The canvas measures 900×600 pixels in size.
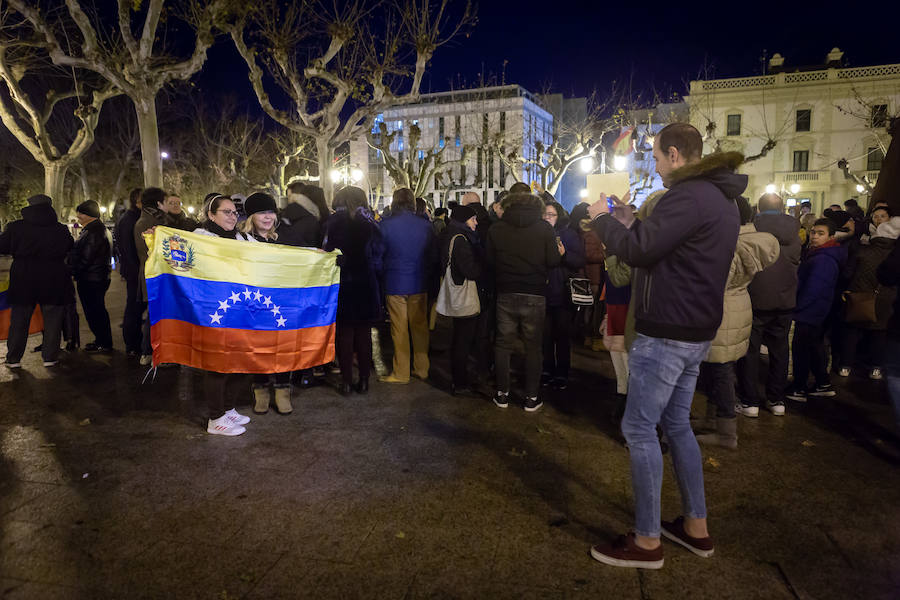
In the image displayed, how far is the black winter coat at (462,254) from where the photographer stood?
601 cm

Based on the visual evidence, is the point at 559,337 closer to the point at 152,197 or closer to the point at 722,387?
the point at 722,387

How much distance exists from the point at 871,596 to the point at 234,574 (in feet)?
10.1

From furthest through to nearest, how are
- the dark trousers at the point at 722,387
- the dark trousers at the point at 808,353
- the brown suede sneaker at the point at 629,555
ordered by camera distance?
the dark trousers at the point at 808,353 < the dark trousers at the point at 722,387 < the brown suede sneaker at the point at 629,555

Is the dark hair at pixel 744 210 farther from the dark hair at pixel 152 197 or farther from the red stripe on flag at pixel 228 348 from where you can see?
the dark hair at pixel 152 197

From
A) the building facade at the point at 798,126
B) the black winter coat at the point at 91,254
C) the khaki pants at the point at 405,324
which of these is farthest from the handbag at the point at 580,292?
the building facade at the point at 798,126

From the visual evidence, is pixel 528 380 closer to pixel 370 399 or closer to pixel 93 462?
pixel 370 399

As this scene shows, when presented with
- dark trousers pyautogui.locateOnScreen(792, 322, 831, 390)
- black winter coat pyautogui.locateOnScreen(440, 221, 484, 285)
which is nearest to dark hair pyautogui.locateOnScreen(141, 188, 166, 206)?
black winter coat pyautogui.locateOnScreen(440, 221, 484, 285)

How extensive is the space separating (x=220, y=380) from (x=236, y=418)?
363 millimetres

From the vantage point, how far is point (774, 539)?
3396mm

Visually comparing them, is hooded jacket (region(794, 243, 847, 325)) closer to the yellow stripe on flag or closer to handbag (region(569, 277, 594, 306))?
handbag (region(569, 277, 594, 306))

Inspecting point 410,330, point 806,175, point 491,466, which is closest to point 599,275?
point 410,330

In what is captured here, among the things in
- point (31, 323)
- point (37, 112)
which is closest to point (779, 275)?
point (31, 323)

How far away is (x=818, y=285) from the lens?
5926 millimetres

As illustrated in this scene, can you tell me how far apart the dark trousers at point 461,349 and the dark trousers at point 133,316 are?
3993 millimetres
